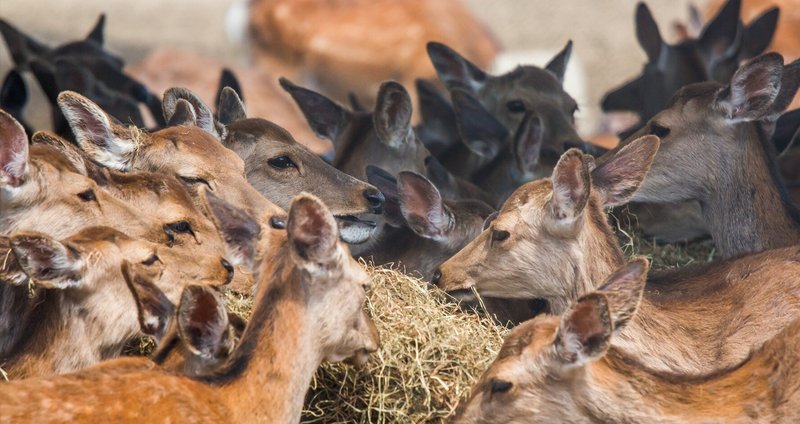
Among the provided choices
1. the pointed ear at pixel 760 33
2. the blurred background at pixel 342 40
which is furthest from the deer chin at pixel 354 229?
the blurred background at pixel 342 40

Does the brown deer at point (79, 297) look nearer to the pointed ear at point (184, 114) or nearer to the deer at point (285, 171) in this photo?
the deer at point (285, 171)

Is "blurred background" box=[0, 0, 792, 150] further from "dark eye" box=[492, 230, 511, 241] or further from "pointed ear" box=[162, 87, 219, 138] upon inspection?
"dark eye" box=[492, 230, 511, 241]

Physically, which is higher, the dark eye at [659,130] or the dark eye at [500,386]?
the dark eye at [659,130]

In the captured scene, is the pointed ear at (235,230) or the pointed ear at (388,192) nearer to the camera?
the pointed ear at (235,230)

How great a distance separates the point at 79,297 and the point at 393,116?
3220 mm

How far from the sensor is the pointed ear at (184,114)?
7465mm

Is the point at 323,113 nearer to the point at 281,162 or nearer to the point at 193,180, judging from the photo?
the point at 281,162

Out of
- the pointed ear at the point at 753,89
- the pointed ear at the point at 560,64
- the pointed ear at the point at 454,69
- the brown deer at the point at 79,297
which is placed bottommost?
the brown deer at the point at 79,297

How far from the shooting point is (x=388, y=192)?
7574 mm

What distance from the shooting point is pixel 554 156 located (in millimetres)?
8516

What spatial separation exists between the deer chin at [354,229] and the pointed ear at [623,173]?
3.76 ft

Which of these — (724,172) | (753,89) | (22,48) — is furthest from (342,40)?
(753,89)

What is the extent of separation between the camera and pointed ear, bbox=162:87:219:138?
7.56 m

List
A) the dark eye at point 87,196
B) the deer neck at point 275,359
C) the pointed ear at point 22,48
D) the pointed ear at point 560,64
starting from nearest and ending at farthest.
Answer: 1. the deer neck at point 275,359
2. the dark eye at point 87,196
3. the pointed ear at point 560,64
4. the pointed ear at point 22,48
